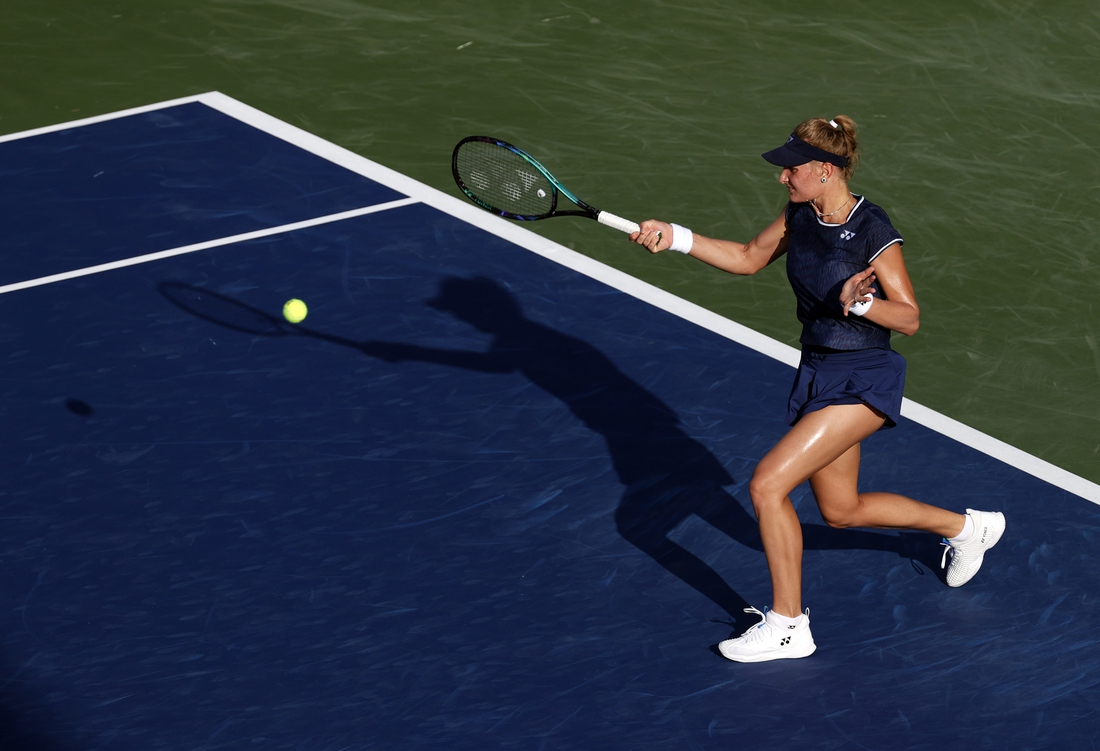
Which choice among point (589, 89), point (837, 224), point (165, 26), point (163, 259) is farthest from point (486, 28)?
point (837, 224)

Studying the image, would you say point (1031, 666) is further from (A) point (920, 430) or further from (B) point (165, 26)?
(B) point (165, 26)

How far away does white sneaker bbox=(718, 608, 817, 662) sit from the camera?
6477mm

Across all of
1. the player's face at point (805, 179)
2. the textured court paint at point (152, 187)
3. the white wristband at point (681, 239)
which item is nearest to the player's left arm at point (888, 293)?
the player's face at point (805, 179)

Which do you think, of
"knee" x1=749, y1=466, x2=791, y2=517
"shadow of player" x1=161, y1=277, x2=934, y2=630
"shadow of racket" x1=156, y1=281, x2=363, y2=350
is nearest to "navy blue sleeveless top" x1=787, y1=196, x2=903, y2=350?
"knee" x1=749, y1=466, x2=791, y2=517

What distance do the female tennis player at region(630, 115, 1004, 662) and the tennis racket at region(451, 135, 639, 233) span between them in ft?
3.39

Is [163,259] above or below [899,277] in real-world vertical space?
below

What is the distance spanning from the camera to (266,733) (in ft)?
20.1

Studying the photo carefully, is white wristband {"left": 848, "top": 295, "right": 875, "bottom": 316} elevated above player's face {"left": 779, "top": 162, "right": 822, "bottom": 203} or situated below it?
below

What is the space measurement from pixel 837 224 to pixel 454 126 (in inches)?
229

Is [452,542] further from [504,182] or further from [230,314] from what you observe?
[230,314]

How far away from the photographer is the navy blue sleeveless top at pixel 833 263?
6.29m

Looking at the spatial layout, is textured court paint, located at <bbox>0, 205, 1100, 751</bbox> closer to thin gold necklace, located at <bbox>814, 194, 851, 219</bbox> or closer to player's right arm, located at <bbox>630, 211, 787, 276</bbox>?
player's right arm, located at <bbox>630, 211, 787, 276</bbox>

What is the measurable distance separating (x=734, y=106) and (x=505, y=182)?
4.92 meters

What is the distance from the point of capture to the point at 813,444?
20.6 feet
